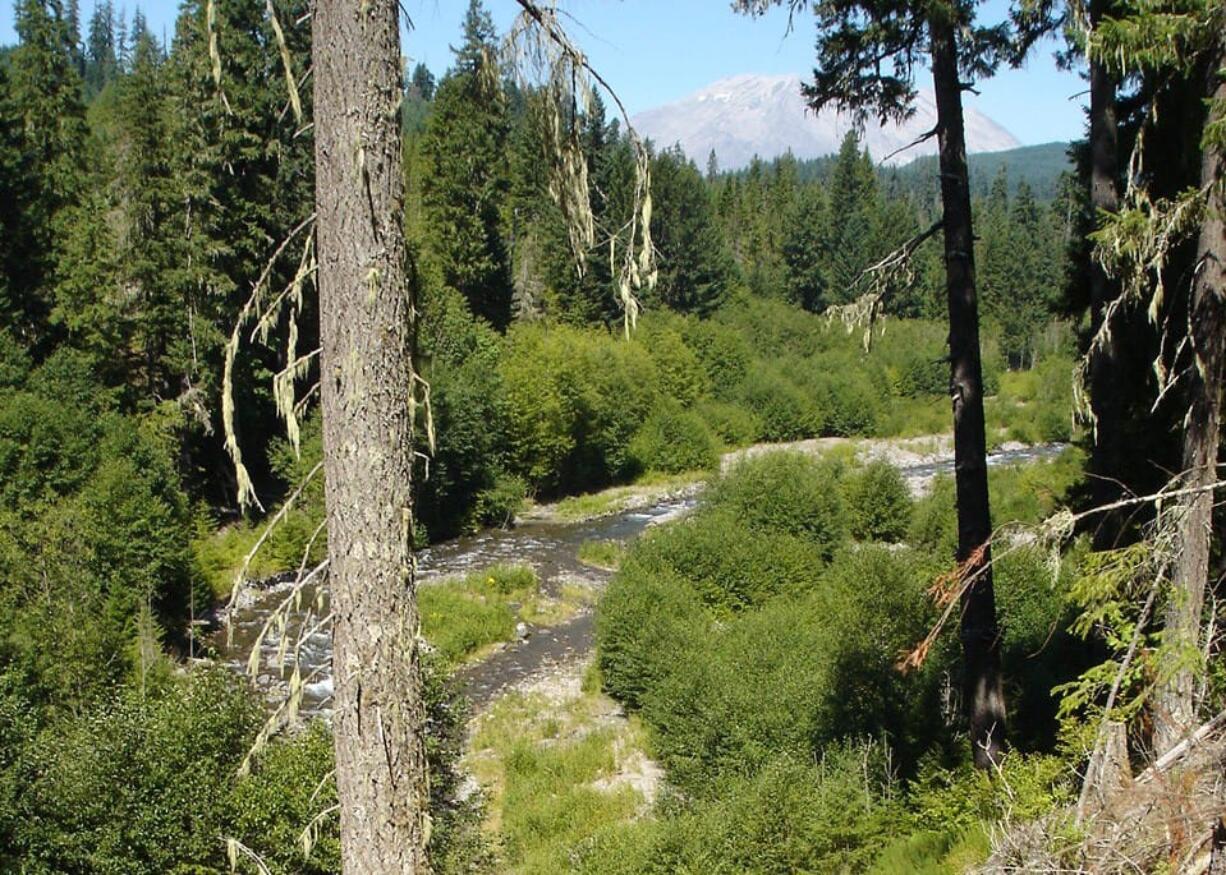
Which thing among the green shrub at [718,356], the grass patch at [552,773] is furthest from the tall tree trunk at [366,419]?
the green shrub at [718,356]

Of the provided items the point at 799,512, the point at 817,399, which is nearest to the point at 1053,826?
the point at 799,512

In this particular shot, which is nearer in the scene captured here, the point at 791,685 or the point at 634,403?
the point at 791,685

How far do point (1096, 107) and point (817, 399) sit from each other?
134ft

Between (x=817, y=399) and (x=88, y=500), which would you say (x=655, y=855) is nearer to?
(x=88, y=500)

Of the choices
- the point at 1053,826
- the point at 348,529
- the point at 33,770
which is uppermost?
the point at 348,529

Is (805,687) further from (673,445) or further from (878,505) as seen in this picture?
(673,445)

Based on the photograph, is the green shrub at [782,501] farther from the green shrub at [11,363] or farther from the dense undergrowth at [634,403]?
the green shrub at [11,363]

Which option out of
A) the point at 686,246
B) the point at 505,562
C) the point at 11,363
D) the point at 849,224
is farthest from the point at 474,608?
the point at 849,224

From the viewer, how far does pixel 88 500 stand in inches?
788

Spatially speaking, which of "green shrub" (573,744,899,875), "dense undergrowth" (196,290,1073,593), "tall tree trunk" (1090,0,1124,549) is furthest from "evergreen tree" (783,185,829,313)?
"tall tree trunk" (1090,0,1124,549)

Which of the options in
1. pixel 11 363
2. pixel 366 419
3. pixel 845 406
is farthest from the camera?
pixel 845 406

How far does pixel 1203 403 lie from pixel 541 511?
2964cm

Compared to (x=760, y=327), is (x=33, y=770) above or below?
below

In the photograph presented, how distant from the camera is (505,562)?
26.6 m
